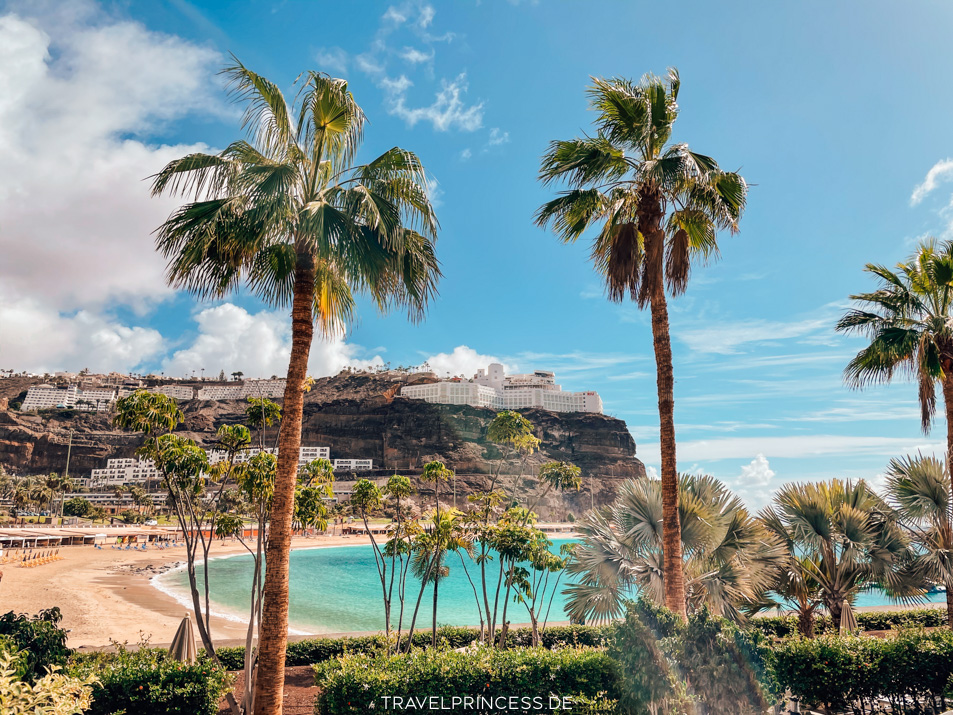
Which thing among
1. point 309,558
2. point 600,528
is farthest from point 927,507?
point 309,558

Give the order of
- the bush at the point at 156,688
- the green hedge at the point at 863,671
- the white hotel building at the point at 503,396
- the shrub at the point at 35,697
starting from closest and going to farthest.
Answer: the shrub at the point at 35,697 < the bush at the point at 156,688 < the green hedge at the point at 863,671 < the white hotel building at the point at 503,396

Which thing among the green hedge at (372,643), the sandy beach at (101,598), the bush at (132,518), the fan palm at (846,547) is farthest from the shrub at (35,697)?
the bush at (132,518)

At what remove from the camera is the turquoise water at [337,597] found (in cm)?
3069

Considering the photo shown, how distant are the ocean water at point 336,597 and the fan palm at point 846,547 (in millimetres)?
9887

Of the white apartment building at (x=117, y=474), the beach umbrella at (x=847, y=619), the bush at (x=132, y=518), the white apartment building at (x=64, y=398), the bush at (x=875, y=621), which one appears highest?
the white apartment building at (x=64, y=398)

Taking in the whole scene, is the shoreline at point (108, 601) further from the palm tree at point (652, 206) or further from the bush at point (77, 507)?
the bush at point (77, 507)

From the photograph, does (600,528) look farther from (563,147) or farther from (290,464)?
(563,147)

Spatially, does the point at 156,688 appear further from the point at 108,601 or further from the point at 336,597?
the point at 336,597

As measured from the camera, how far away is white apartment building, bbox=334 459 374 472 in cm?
14412

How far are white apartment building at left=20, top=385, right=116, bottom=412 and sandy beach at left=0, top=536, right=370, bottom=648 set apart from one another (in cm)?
16960

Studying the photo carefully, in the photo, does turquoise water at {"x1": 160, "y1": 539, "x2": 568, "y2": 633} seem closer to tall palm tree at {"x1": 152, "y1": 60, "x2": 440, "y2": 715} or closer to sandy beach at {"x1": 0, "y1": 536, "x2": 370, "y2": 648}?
sandy beach at {"x1": 0, "y1": 536, "x2": 370, "y2": 648}

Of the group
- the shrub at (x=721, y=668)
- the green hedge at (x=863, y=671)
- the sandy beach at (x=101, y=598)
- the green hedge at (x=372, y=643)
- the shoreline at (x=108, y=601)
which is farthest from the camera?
the sandy beach at (x=101, y=598)

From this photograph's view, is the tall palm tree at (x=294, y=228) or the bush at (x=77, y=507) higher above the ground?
the tall palm tree at (x=294, y=228)

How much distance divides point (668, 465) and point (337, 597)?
126 feet
